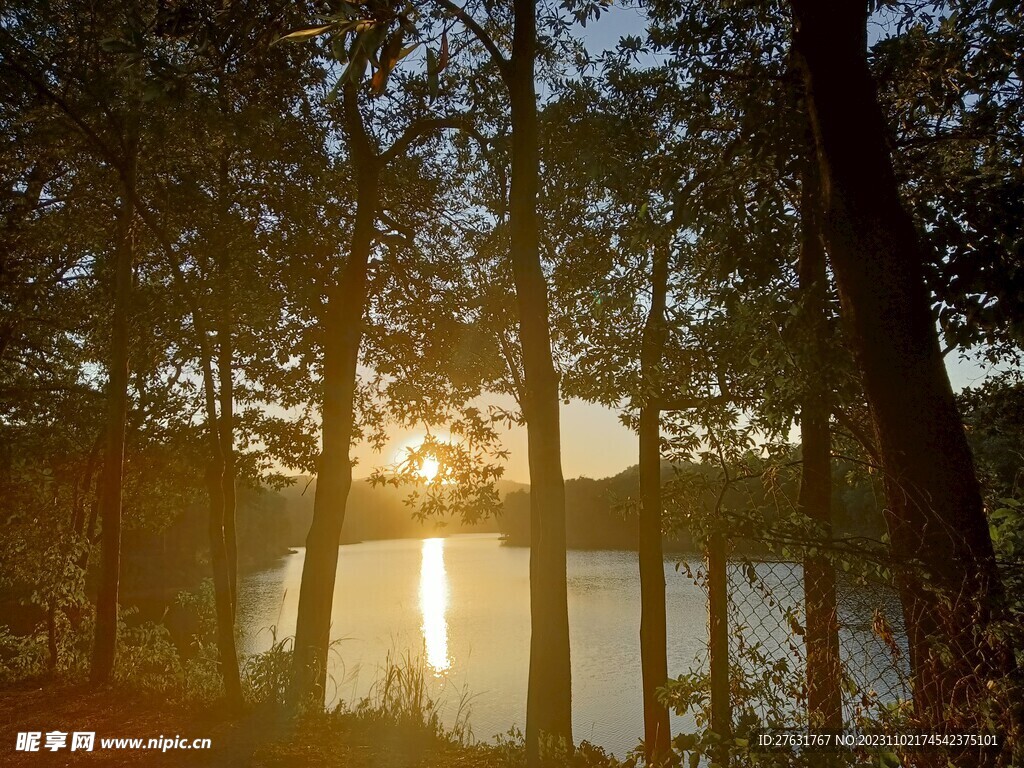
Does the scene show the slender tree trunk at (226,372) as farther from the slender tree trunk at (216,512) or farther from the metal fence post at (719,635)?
the metal fence post at (719,635)

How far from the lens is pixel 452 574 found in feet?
202

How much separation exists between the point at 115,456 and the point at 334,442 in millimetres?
3557

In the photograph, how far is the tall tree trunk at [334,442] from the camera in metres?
7.95

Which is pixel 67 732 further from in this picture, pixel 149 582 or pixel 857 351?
pixel 149 582

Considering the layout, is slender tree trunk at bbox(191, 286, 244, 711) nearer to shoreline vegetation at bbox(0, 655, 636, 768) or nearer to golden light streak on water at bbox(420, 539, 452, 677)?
shoreline vegetation at bbox(0, 655, 636, 768)

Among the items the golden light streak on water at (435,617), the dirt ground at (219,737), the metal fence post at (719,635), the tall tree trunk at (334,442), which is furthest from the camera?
the golden light streak on water at (435,617)

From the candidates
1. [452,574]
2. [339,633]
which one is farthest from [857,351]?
[452,574]

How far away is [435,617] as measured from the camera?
3341 centimetres

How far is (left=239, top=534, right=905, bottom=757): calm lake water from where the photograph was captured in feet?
53.3

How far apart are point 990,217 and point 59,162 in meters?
12.5

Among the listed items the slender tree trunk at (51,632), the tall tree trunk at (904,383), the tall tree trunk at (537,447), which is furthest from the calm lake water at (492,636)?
the slender tree trunk at (51,632)

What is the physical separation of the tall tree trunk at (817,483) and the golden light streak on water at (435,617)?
4.00 metres

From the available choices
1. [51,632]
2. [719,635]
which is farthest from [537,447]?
[51,632]

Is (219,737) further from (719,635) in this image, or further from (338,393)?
(719,635)
